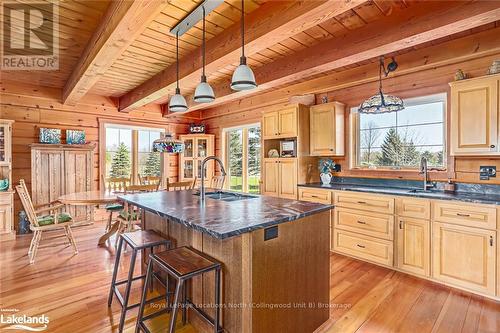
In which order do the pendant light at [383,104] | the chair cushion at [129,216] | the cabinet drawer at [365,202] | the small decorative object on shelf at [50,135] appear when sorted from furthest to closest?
the small decorative object on shelf at [50,135]
the chair cushion at [129,216]
the cabinet drawer at [365,202]
the pendant light at [383,104]

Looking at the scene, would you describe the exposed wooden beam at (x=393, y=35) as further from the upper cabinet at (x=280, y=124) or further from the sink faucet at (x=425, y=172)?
the sink faucet at (x=425, y=172)

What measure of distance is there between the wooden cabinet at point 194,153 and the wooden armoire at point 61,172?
6.26 feet

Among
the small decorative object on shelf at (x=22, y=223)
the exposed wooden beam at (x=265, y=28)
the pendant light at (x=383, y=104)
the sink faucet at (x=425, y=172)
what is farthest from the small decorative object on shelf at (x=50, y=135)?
the sink faucet at (x=425, y=172)

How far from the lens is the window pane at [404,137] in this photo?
3.22 m

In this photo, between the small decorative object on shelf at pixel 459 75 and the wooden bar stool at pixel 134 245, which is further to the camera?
the small decorative object on shelf at pixel 459 75

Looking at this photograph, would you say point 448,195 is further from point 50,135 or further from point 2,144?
point 2,144

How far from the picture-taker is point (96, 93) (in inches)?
195

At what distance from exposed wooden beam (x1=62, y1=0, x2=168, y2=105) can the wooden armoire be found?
1624 millimetres

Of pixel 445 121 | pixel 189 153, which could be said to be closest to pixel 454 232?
pixel 445 121

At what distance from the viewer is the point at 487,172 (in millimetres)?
2779

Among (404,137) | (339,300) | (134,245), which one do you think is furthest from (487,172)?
(134,245)

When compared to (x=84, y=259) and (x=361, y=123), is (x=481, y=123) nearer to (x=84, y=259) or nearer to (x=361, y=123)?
(x=361, y=123)

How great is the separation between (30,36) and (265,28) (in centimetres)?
253

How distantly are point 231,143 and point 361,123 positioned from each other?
2.96 m
